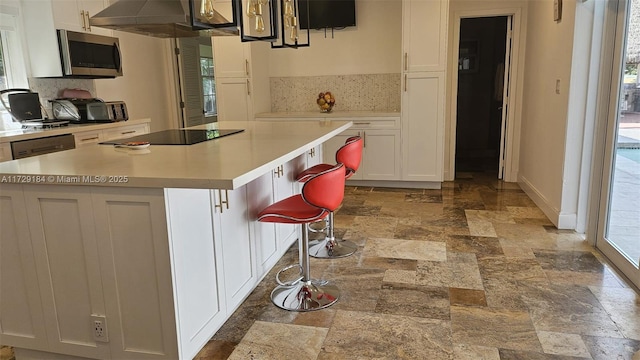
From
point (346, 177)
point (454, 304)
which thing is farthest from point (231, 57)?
point (454, 304)

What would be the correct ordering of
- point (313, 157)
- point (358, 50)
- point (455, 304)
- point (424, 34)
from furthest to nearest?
point (358, 50) < point (424, 34) < point (313, 157) < point (455, 304)

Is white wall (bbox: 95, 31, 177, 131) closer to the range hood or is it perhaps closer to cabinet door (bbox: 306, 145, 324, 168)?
the range hood

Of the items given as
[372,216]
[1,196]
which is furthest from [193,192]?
[372,216]

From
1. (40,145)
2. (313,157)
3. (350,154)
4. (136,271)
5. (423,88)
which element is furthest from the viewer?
(423,88)

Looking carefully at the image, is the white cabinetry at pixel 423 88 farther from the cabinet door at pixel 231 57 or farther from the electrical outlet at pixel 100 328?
the electrical outlet at pixel 100 328

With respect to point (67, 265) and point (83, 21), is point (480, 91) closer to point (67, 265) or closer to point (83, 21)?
point (83, 21)

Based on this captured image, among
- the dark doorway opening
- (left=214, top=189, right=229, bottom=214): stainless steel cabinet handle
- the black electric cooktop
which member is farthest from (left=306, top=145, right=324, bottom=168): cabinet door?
the dark doorway opening

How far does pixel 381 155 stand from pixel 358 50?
4.67 feet

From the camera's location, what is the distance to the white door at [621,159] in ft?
9.58

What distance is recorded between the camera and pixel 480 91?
24.1ft

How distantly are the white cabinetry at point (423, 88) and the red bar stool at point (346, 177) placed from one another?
79.0 inches

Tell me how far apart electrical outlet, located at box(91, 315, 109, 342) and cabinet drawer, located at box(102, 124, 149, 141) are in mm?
2616

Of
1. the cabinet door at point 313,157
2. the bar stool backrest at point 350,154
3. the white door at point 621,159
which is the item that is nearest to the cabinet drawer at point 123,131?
the cabinet door at point 313,157

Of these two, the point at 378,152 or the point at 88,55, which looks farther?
the point at 378,152
